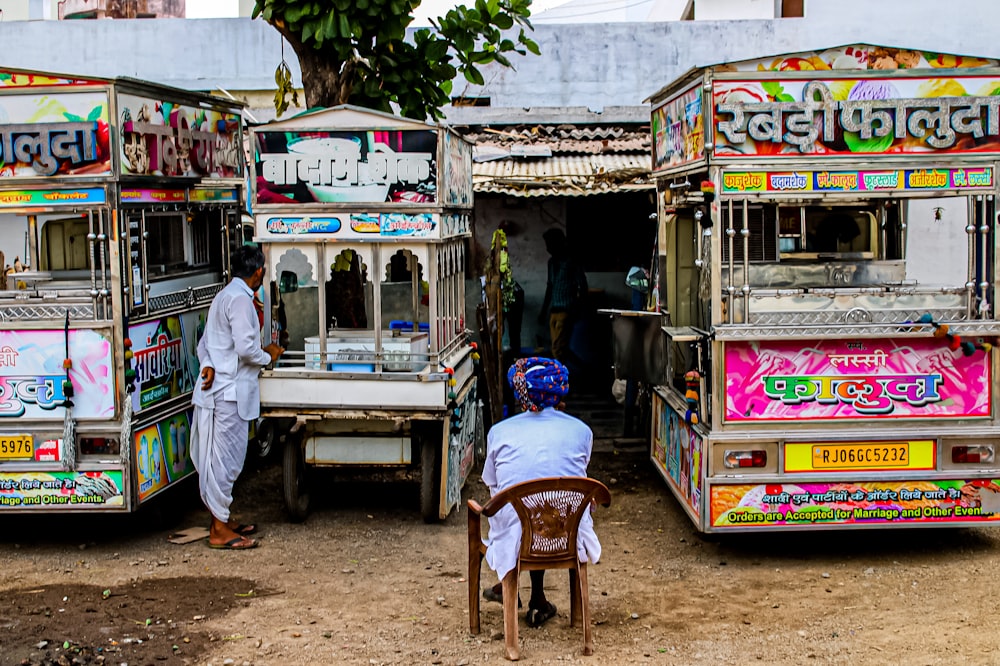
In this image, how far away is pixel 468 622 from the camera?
5777 mm

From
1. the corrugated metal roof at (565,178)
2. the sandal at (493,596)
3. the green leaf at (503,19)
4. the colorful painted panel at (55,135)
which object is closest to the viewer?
the sandal at (493,596)

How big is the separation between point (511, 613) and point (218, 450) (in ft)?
9.48

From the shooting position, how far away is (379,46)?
8641mm

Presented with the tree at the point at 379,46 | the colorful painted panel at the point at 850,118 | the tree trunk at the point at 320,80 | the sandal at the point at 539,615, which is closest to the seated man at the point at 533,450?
the sandal at the point at 539,615

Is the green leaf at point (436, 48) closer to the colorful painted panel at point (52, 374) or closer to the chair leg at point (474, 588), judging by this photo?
the colorful painted panel at point (52, 374)

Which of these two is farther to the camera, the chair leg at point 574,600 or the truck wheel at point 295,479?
the truck wheel at point 295,479

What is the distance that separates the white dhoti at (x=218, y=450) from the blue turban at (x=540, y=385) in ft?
8.70

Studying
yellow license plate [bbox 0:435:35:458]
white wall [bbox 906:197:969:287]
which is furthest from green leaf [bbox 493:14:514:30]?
white wall [bbox 906:197:969:287]

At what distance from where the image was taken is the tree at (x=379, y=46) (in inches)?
317

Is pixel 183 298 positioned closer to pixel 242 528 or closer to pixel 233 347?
pixel 233 347

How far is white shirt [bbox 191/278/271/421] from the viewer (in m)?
7.18

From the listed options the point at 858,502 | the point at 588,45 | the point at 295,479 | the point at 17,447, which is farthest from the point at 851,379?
the point at 588,45

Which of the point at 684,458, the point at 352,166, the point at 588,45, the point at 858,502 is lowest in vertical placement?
the point at 858,502

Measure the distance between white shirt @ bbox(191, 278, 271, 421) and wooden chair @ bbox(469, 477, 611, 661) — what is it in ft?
8.27
